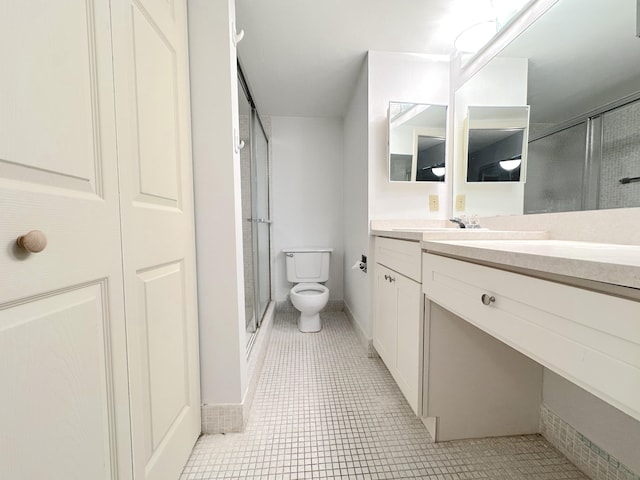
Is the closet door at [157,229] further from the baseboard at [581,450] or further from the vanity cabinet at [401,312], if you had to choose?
the baseboard at [581,450]

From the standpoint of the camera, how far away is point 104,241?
593 millimetres

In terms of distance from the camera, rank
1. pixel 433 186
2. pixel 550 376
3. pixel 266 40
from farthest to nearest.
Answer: pixel 433 186 → pixel 266 40 → pixel 550 376

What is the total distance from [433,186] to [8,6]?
195cm

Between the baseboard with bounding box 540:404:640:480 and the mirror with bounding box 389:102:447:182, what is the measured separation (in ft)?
4.61

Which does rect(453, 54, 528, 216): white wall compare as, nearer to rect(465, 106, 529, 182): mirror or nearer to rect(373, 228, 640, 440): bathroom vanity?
rect(465, 106, 529, 182): mirror

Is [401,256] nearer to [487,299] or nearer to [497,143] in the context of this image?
[487,299]

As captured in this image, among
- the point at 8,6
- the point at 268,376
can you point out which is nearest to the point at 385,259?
the point at 268,376

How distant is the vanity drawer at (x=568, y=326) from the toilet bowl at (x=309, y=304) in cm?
149

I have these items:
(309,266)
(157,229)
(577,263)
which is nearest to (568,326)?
(577,263)

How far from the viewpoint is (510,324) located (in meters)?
0.62

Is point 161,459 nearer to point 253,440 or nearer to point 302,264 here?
point 253,440

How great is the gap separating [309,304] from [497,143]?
1744 mm

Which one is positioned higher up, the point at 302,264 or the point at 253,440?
the point at 302,264

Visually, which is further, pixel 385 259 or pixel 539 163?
pixel 385 259
